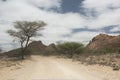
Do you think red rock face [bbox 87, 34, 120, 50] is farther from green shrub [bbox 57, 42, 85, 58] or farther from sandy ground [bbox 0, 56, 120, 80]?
sandy ground [bbox 0, 56, 120, 80]

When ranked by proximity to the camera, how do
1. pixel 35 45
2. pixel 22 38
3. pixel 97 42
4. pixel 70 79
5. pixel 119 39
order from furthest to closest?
pixel 35 45 → pixel 97 42 → pixel 119 39 → pixel 22 38 → pixel 70 79

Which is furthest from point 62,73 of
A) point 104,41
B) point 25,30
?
point 104,41

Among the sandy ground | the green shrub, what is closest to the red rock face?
the green shrub

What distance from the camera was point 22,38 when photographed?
55.8m

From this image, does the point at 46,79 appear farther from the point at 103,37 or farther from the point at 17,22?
the point at 103,37

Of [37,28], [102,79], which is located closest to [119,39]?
[37,28]

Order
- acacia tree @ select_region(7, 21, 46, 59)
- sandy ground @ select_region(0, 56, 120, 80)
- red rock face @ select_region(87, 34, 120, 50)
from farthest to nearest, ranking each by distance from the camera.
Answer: red rock face @ select_region(87, 34, 120, 50)
acacia tree @ select_region(7, 21, 46, 59)
sandy ground @ select_region(0, 56, 120, 80)

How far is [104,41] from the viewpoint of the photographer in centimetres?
9775

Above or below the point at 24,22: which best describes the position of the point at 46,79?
below

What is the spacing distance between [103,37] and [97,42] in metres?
3.94

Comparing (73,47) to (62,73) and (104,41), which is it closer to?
(104,41)

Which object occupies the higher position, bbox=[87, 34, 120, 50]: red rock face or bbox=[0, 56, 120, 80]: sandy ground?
bbox=[87, 34, 120, 50]: red rock face

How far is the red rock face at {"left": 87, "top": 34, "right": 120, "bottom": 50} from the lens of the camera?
90.8m

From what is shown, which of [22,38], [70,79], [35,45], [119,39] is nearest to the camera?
[70,79]
